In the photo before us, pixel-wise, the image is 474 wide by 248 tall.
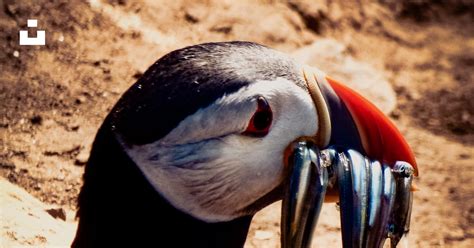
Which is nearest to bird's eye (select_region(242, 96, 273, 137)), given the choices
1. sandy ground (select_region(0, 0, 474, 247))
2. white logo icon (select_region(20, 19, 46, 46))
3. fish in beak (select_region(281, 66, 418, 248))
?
fish in beak (select_region(281, 66, 418, 248))

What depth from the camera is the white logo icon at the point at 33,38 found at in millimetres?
4688

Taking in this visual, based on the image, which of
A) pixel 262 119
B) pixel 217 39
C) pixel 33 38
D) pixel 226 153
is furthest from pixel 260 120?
pixel 217 39

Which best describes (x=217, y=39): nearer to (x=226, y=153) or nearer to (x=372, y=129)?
(x=372, y=129)

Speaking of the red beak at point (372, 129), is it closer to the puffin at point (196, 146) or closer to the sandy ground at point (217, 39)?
the puffin at point (196, 146)

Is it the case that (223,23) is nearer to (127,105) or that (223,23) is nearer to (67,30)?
(67,30)

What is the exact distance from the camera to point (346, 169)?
311cm

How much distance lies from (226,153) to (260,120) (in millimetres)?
144

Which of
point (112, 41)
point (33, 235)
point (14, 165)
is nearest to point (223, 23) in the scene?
point (112, 41)

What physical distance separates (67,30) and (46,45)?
0.58 feet

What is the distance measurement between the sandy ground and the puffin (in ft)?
3.39

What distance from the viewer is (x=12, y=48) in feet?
15.2

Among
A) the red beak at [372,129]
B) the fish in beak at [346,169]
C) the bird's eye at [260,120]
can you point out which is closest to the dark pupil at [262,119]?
the bird's eye at [260,120]

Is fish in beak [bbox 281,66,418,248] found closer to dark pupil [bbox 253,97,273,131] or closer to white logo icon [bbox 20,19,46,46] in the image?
dark pupil [bbox 253,97,273,131]

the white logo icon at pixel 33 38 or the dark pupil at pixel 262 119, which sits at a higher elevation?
the dark pupil at pixel 262 119
